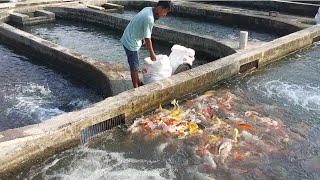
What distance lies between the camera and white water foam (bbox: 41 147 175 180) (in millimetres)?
5262

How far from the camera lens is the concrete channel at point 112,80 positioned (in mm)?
5355

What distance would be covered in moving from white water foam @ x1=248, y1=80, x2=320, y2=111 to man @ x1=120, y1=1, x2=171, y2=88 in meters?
2.73

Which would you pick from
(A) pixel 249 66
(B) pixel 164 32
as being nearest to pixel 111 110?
(A) pixel 249 66

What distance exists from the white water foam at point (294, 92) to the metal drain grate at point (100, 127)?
11.0 ft

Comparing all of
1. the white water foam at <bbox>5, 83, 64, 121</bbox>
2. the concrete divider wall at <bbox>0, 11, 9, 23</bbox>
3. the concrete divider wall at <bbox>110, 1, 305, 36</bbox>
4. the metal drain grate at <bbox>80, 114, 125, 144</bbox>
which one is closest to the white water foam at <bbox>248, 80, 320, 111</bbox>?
the metal drain grate at <bbox>80, 114, 125, 144</bbox>

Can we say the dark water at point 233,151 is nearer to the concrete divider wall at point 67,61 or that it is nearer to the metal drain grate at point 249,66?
the metal drain grate at point 249,66

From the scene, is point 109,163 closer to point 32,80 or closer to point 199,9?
point 32,80

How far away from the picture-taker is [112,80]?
7.89 m

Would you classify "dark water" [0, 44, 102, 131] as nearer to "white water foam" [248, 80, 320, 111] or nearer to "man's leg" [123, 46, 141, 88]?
"man's leg" [123, 46, 141, 88]

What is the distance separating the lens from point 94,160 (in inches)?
222

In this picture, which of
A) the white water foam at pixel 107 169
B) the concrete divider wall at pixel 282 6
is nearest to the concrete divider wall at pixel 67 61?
the white water foam at pixel 107 169

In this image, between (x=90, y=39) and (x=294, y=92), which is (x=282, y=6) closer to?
(x=90, y=39)

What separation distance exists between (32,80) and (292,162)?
6.61 metres

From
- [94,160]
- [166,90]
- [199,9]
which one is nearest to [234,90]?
[166,90]
